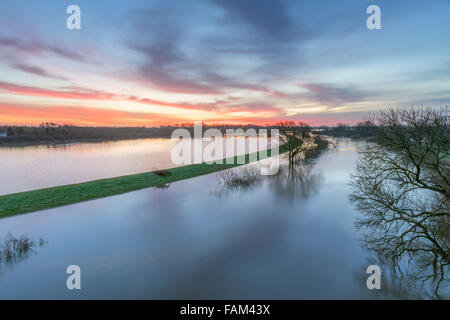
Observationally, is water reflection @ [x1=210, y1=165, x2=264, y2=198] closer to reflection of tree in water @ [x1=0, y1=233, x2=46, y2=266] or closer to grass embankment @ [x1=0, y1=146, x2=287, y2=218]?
grass embankment @ [x1=0, y1=146, x2=287, y2=218]

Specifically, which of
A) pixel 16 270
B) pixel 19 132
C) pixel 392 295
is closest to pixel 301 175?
pixel 392 295

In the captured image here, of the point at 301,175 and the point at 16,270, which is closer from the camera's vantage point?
the point at 16,270

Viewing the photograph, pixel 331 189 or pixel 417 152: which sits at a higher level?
pixel 417 152

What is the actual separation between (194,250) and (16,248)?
7.75 meters

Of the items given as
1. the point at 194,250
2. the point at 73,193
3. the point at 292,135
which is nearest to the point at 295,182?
the point at 292,135

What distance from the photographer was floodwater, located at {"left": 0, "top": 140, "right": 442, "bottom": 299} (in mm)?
7617

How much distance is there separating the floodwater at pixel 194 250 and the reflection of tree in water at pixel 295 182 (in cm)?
157

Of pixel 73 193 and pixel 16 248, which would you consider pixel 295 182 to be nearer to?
pixel 73 193

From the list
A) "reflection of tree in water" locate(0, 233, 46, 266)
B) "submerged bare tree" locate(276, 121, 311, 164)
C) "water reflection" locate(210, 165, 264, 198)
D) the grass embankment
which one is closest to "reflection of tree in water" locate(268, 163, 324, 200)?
"water reflection" locate(210, 165, 264, 198)

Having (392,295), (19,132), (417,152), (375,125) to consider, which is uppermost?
(19,132)

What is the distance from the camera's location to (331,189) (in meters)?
20.7

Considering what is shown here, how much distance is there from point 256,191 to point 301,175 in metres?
9.21

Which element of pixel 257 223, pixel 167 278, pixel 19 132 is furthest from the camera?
pixel 19 132
